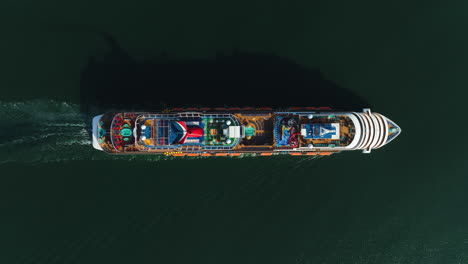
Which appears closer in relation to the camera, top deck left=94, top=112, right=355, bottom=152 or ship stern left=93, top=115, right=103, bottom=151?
top deck left=94, top=112, right=355, bottom=152

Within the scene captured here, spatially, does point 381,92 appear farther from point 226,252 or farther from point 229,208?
point 226,252

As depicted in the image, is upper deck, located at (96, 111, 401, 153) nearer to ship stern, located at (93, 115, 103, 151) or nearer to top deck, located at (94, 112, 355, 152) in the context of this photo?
top deck, located at (94, 112, 355, 152)

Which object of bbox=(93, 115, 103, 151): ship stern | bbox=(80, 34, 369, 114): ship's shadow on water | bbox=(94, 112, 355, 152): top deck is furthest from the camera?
bbox=(80, 34, 369, 114): ship's shadow on water

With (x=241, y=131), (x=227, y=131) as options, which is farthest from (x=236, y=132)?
(x=227, y=131)

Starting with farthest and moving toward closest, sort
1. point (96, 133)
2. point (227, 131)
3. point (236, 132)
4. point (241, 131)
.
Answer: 1. point (96, 133)
2. point (241, 131)
3. point (227, 131)
4. point (236, 132)

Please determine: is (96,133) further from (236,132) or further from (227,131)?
(236,132)

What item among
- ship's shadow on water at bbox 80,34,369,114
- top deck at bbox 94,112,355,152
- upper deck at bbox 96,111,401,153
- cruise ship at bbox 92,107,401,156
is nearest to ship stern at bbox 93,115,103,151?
cruise ship at bbox 92,107,401,156

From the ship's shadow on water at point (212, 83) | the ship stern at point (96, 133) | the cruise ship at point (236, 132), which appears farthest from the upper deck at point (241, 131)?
the ship's shadow on water at point (212, 83)
